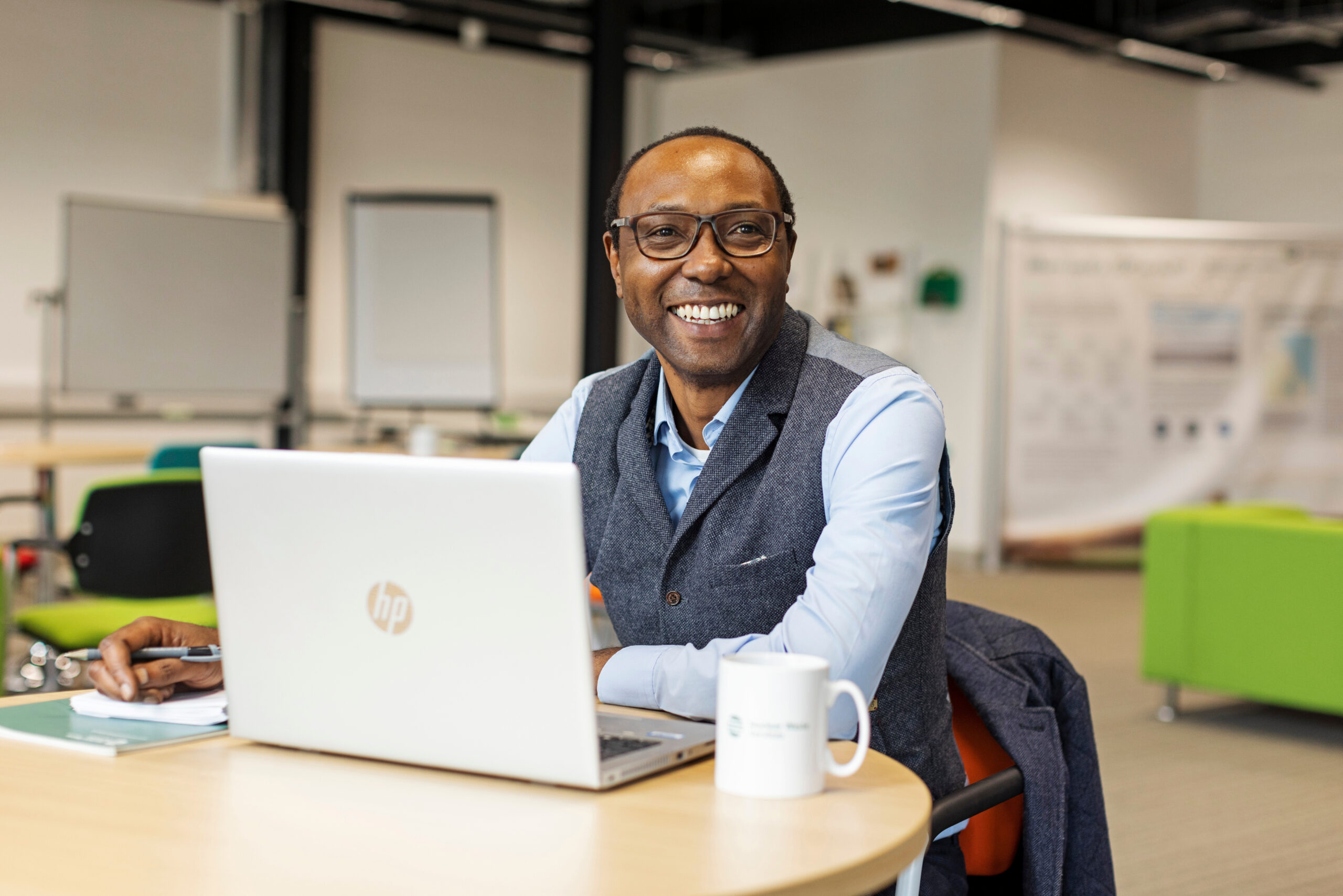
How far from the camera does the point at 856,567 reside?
4.36ft

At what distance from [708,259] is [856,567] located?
474 millimetres

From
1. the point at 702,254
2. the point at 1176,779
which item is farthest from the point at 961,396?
the point at 702,254

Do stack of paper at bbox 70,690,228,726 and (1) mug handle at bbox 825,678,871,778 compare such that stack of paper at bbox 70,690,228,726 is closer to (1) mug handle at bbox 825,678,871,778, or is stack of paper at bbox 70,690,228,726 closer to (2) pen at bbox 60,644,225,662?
(2) pen at bbox 60,644,225,662

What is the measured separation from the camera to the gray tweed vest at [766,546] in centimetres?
149

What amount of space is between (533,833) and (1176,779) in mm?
3433

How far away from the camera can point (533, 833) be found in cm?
97

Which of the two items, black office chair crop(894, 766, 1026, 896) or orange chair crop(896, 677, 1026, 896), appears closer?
black office chair crop(894, 766, 1026, 896)

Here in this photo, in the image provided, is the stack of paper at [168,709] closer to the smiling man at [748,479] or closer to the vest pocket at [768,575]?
the smiling man at [748,479]

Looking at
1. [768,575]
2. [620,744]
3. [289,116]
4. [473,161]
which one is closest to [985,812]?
[768,575]

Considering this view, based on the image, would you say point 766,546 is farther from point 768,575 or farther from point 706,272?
point 706,272

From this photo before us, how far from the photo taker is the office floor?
3133mm

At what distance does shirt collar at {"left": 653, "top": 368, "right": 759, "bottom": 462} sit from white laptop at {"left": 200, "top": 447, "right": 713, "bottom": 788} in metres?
0.56

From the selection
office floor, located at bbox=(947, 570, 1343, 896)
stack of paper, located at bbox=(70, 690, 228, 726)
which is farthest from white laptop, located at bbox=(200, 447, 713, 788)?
office floor, located at bbox=(947, 570, 1343, 896)

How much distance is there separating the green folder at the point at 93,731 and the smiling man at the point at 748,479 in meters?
0.41
